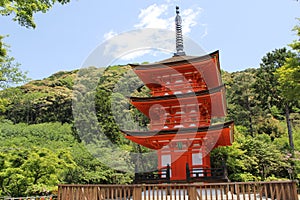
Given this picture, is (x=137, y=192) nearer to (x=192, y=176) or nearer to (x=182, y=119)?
(x=192, y=176)

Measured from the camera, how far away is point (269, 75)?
25.4 meters

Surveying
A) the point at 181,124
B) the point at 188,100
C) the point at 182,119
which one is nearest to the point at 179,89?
the point at 188,100

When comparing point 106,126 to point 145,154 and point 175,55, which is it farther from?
point 175,55

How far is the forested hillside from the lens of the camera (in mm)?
12734

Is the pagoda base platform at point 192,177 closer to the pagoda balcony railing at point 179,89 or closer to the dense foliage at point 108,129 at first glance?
the pagoda balcony railing at point 179,89

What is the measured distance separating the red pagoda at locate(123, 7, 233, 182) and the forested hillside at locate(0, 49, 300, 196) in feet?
15.9

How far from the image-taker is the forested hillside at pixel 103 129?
12734 mm

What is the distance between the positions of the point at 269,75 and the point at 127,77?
2370 cm

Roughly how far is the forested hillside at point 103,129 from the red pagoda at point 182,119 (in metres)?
4.84

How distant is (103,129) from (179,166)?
18411 millimetres

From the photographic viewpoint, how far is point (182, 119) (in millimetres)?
12148

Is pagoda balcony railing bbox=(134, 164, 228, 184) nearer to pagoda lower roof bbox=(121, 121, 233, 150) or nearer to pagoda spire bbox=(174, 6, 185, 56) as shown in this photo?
pagoda lower roof bbox=(121, 121, 233, 150)

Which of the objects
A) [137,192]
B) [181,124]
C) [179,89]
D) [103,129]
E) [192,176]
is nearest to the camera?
[137,192]

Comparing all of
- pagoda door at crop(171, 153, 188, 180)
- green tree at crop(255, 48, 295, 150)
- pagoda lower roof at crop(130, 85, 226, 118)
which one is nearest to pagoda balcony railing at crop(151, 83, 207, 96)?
pagoda lower roof at crop(130, 85, 226, 118)
